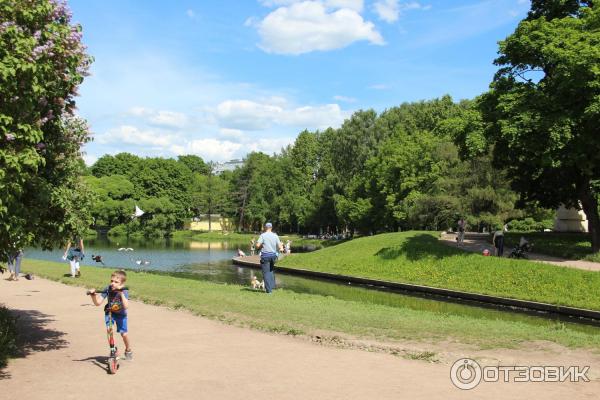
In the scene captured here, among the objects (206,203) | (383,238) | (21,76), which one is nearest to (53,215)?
(21,76)

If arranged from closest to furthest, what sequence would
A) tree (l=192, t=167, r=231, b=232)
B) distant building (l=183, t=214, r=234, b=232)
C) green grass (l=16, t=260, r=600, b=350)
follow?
green grass (l=16, t=260, r=600, b=350)
tree (l=192, t=167, r=231, b=232)
distant building (l=183, t=214, r=234, b=232)

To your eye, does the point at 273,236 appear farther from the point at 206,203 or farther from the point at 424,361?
the point at 206,203

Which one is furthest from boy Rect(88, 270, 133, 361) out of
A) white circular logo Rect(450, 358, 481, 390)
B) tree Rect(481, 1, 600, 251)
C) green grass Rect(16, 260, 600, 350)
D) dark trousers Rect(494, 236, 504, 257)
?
dark trousers Rect(494, 236, 504, 257)

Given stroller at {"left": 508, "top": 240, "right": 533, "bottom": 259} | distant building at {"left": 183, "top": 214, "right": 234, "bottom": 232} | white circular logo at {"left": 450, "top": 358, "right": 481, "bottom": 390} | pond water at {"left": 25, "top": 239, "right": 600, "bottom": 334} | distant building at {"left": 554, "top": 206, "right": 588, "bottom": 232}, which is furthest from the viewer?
distant building at {"left": 183, "top": 214, "right": 234, "bottom": 232}

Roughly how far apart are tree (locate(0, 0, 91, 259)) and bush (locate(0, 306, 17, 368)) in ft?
5.11

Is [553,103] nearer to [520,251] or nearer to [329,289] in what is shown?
[520,251]

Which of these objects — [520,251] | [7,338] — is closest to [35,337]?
[7,338]

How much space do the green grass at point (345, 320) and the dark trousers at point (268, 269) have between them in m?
0.31

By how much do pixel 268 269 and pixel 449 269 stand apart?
47.2ft

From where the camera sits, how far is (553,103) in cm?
2469

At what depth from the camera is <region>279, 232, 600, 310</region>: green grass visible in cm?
2205

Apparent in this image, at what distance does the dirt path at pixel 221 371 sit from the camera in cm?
689

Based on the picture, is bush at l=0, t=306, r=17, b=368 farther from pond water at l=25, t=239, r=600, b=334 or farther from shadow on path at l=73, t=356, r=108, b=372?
pond water at l=25, t=239, r=600, b=334

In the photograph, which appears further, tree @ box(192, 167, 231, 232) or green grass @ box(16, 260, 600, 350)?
tree @ box(192, 167, 231, 232)
